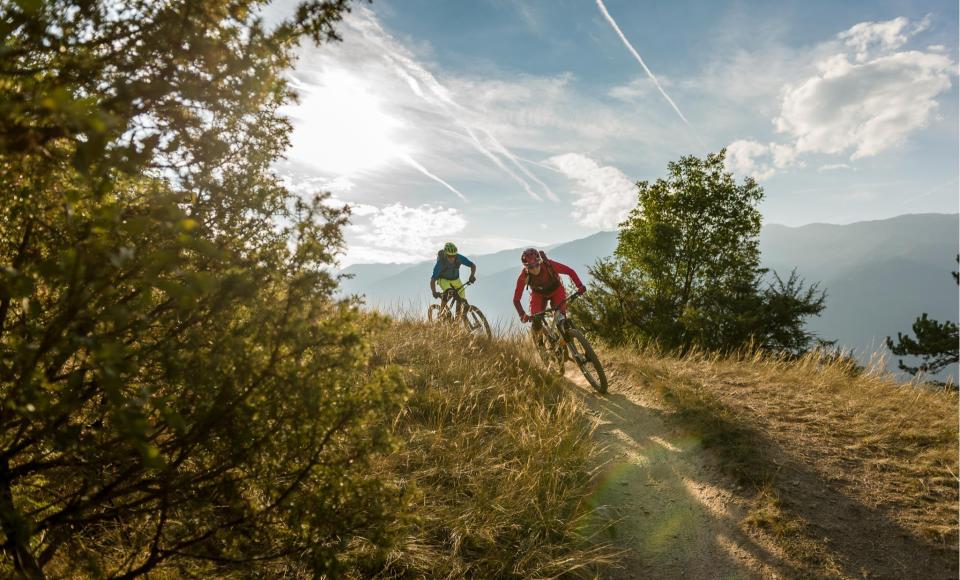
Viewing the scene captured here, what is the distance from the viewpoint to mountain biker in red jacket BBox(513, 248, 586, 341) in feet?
30.6

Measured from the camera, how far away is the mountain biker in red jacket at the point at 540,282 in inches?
367

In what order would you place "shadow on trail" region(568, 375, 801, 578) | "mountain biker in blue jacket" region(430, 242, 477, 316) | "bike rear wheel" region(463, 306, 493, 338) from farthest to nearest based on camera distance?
"mountain biker in blue jacket" region(430, 242, 477, 316), "bike rear wheel" region(463, 306, 493, 338), "shadow on trail" region(568, 375, 801, 578)

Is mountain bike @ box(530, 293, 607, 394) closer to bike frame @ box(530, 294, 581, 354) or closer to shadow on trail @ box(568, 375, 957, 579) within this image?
bike frame @ box(530, 294, 581, 354)

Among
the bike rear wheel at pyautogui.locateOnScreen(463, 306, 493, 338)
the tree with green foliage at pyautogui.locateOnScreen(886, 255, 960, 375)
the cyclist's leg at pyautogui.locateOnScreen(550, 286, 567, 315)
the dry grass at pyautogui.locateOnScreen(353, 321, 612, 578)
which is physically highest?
the cyclist's leg at pyautogui.locateOnScreen(550, 286, 567, 315)

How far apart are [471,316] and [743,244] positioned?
1560cm

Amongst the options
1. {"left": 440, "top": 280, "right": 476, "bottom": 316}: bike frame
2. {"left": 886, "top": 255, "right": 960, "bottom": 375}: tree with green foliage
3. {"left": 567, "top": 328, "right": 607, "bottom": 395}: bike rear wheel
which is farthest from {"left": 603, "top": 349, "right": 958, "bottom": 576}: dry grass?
{"left": 886, "top": 255, "right": 960, "bottom": 375}: tree with green foliage

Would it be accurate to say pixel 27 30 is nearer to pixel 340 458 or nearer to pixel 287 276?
pixel 287 276

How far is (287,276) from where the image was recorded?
249 cm

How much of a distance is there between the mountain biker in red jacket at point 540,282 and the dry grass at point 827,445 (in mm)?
2502

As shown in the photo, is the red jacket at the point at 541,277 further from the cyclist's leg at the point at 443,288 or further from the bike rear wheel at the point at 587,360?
the cyclist's leg at the point at 443,288

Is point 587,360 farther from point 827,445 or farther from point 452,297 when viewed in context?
point 452,297

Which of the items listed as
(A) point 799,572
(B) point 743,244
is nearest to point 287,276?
(A) point 799,572

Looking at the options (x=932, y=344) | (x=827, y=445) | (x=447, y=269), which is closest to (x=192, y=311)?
(x=827, y=445)

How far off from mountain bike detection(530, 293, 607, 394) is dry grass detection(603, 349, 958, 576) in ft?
3.23
